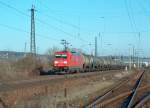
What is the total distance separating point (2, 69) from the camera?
143 feet

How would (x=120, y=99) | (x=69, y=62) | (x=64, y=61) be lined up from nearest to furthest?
(x=120, y=99) < (x=64, y=61) < (x=69, y=62)

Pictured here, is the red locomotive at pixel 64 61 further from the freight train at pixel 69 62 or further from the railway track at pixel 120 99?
the railway track at pixel 120 99

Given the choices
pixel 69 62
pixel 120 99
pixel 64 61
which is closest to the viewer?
pixel 120 99

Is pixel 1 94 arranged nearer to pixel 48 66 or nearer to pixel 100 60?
pixel 48 66

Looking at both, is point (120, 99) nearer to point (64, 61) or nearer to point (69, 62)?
point (64, 61)

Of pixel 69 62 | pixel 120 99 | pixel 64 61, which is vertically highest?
pixel 64 61

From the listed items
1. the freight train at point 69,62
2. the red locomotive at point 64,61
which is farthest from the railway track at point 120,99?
the freight train at point 69,62

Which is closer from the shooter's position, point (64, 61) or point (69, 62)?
point (64, 61)

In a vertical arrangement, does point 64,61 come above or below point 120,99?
above

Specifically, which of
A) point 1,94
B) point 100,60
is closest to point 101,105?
point 1,94

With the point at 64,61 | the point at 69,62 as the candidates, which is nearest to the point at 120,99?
the point at 64,61

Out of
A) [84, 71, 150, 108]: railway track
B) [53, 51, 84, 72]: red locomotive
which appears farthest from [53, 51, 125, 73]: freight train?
[84, 71, 150, 108]: railway track

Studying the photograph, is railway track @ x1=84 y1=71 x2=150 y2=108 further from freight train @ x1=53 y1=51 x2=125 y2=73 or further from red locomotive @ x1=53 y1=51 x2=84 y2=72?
freight train @ x1=53 y1=51 x2=125 y2=73

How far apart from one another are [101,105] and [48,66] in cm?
4949
